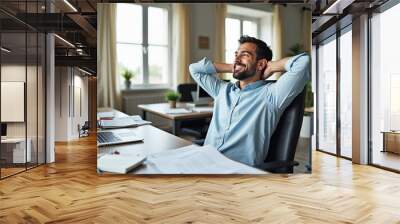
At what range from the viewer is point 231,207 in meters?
3.36

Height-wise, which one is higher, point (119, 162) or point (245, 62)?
point (245, 62)

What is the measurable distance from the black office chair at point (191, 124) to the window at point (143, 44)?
8.0 inches

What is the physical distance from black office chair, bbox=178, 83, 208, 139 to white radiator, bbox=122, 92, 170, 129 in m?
0.19

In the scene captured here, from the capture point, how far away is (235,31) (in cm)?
421

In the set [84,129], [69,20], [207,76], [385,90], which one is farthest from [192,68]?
[385,90]

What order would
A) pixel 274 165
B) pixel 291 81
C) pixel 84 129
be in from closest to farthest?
1. pixel 291 81
2. pixel 274 165
3. pixel 84 129

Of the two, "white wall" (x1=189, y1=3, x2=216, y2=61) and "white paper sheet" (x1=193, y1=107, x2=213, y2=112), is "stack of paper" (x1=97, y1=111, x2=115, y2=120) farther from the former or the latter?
"white wall" (x1=189, y1=3, x2=216, y2=61)

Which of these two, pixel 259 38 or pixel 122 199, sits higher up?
pixel 259 38

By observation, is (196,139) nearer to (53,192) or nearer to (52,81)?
(53,192)

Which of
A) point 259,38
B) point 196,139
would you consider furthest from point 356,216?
point 259,38

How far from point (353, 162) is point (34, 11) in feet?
15.9

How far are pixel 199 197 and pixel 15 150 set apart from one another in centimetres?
Result: 257

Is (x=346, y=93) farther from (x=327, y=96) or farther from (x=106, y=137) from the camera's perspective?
(x=106, y=137)

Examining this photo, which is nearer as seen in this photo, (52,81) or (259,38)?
(259,38)
